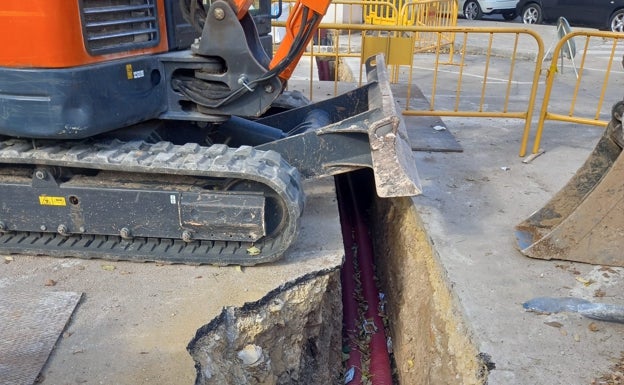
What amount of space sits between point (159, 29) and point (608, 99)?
23.4ft

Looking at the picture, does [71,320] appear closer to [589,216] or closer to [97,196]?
[97,196]

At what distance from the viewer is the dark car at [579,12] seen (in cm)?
1576

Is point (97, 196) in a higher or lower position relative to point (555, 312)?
higher

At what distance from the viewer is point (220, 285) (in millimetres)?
3363

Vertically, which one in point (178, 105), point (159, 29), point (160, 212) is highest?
point (159, 29)

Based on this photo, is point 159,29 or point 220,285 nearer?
point 220,285

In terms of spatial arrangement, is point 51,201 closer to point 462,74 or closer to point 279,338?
point 279,338

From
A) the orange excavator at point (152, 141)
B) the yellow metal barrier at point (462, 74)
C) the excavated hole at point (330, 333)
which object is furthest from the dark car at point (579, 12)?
the orange excavator at point (152, 141)

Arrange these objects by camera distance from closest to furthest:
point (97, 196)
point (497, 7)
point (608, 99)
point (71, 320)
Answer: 1. point (71, 320)
2. point (97, 196)
3. point (608, 99)
4. point (497, 7)

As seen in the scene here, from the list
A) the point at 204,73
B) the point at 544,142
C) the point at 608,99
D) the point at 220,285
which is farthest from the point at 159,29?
the point at 608,99

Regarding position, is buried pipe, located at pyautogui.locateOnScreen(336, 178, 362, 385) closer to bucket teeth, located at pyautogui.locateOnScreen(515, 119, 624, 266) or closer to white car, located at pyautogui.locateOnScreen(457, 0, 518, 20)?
bucket teeth, located at pyautogui.locateOnScreen(515, 119, 624, 266)

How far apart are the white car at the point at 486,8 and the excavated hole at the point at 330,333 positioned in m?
16.8

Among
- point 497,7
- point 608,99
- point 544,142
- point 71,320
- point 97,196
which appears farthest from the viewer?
point 497,7

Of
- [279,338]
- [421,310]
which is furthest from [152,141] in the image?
[421,310]
